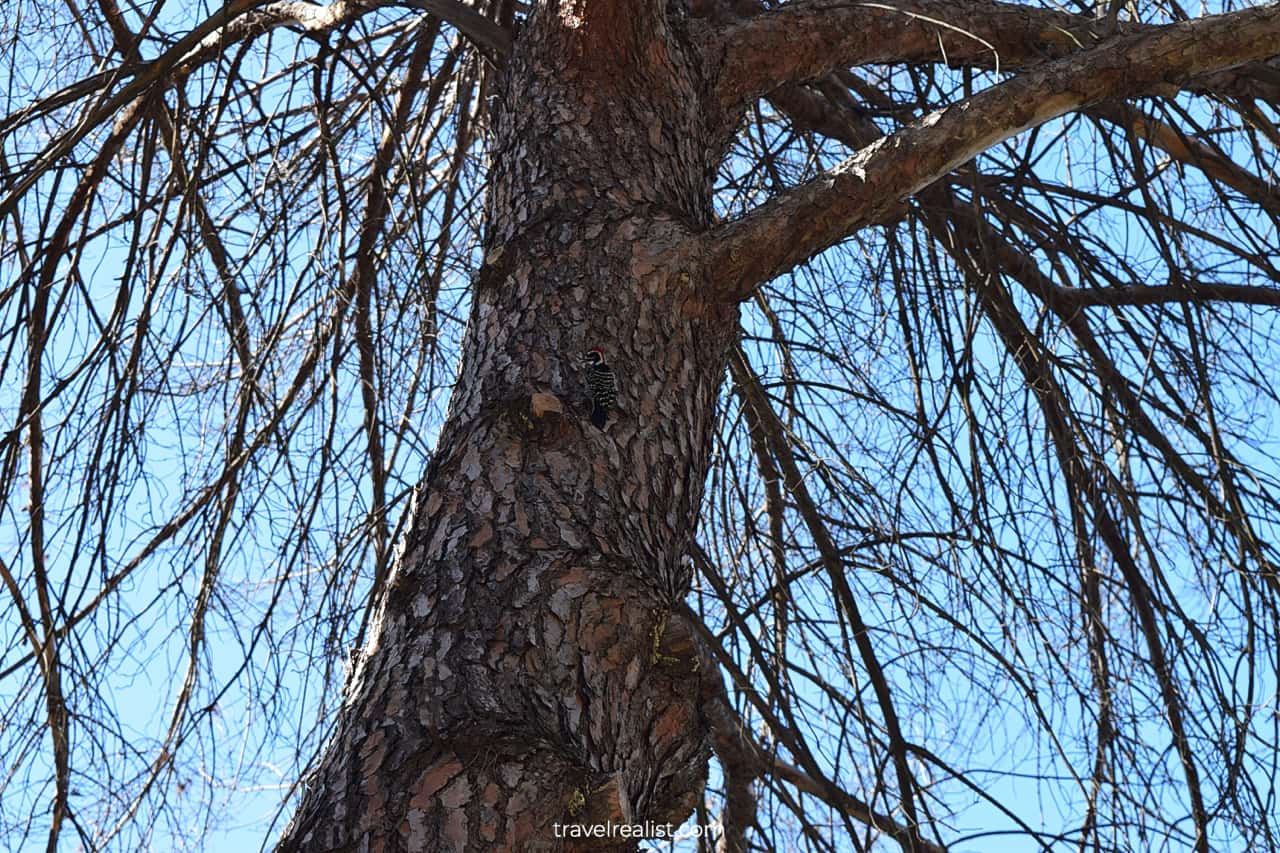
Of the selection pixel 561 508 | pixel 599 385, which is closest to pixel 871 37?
pixel 599 385

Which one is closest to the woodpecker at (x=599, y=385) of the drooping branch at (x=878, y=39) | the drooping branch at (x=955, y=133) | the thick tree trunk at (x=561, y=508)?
the thick tree trunk at (x=561, y=508)

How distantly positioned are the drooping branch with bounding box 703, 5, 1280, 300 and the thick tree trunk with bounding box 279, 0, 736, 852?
0.36 feet

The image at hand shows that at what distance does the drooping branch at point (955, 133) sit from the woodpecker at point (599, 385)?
0.30 metres

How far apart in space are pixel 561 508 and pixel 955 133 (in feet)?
3.17

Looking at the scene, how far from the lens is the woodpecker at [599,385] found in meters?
1.92

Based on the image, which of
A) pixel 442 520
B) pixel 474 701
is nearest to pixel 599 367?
pixel 442 520

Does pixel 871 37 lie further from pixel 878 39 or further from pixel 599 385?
pixel 599 385

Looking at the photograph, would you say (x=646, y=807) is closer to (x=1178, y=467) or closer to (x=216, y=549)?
(x=216, y=549)

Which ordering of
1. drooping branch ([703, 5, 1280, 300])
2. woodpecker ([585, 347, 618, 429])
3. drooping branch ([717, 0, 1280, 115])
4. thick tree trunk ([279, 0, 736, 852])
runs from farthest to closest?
drooping branch ([717, 0, 1280, 115]) < drooping branch ([703, 5, 1280, 300]) < woodpecker ([585, 347, 618, 429]) < thick tree trunk ([279, 0, 736, 852])

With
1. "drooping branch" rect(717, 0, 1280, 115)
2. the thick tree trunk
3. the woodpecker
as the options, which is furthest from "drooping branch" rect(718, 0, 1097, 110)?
the woodpecker

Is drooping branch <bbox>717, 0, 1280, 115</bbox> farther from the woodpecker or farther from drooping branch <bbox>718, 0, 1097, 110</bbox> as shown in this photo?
the woodpecker

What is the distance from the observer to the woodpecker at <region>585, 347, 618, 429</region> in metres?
1.92

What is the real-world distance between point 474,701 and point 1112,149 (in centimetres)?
213

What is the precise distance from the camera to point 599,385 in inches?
76.9
